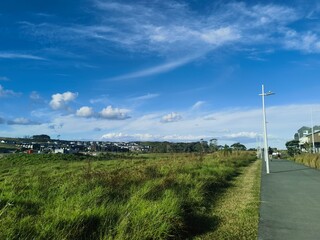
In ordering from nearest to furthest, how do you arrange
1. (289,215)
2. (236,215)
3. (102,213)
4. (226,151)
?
(102,213), (289,215), (236,215), (226,151)

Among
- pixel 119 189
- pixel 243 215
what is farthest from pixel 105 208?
pixel 243 215

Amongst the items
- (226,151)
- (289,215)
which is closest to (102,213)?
(289,215)

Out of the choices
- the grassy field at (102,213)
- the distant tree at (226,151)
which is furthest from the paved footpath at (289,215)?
the distant tree at (226,151)

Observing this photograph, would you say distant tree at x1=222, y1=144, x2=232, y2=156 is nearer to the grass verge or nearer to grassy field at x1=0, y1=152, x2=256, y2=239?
the grass verge

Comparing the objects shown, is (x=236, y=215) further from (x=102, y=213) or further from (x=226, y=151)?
(x=226, y=151)

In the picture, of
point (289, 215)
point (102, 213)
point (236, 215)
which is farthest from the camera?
point (236, 215)

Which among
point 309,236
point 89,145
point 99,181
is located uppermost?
point 89,145

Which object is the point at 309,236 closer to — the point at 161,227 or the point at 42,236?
the point at 161,227

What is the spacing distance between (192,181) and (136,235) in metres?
7.95

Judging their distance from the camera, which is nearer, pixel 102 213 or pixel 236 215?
pixel 102 213

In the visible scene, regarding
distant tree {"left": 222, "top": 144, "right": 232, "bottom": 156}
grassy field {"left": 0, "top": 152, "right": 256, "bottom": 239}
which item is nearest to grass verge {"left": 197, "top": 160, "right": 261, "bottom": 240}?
grassy field {"left": 0, "top": 152, "right": 256, "bottom": 239}

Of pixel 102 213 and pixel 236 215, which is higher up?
pixel 102 213

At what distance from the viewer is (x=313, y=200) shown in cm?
1322

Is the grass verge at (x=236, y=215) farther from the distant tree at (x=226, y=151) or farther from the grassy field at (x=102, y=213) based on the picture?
the distant tree at (x=226, y=151)
